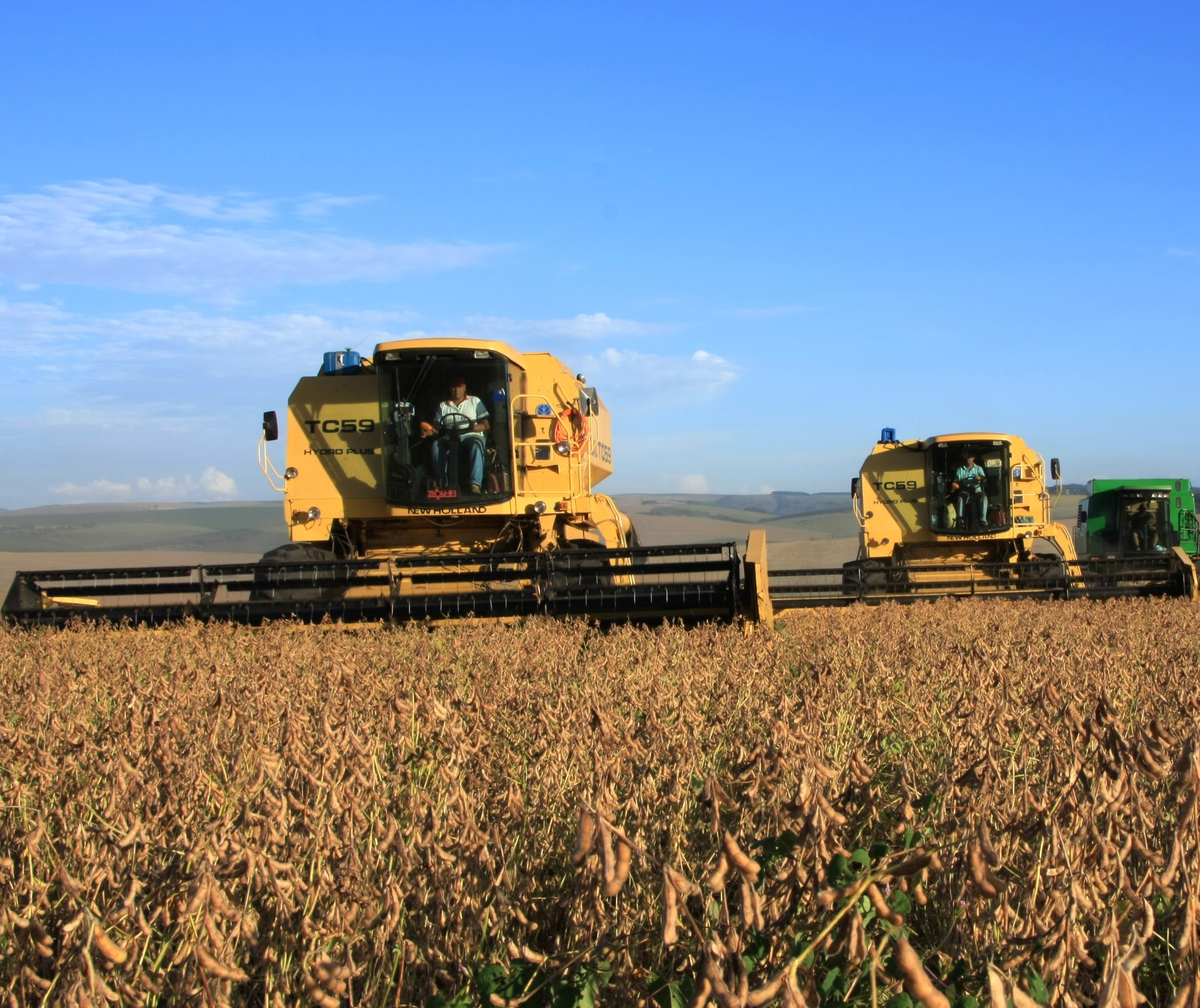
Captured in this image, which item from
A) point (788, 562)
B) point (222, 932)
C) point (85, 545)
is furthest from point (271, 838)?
point (85, 545)

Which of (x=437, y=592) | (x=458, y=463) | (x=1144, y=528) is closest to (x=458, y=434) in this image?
(x=458, y=463)

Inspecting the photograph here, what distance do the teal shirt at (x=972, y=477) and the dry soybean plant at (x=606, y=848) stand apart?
1086cm

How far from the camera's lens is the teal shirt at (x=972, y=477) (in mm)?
14773

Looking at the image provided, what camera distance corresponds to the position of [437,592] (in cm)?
802

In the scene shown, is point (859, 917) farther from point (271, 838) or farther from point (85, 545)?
point (85, 545)

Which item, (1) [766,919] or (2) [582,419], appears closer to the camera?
(1) [766,919]

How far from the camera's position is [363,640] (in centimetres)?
654

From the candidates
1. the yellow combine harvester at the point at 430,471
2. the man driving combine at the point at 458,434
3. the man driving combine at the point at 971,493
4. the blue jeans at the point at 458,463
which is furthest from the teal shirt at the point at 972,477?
the blue jeans at the point at 458,463

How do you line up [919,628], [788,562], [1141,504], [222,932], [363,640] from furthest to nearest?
1. [788,562]
2. [1141,504]
3. [919,628]
4. [363,640]
5. [222,932]

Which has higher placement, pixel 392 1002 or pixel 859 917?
pixel 859 917

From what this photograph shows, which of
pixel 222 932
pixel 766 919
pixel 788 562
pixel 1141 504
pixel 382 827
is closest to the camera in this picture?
pixel 222 932

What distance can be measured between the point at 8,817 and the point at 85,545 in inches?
2157

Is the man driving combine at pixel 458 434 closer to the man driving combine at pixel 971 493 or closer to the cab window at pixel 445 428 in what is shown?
the cab window at pixel 445 428

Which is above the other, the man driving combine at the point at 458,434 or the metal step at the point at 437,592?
the man driving combine at the point at 458,434
